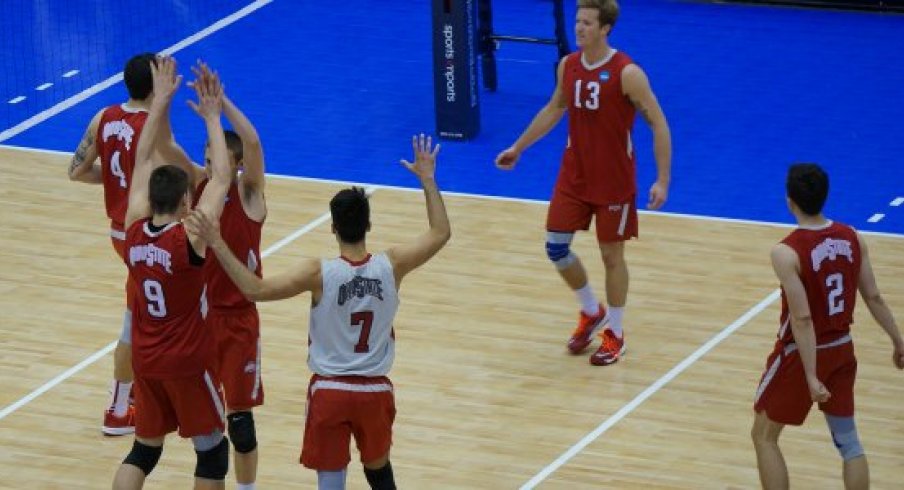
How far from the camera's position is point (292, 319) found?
1191 cm

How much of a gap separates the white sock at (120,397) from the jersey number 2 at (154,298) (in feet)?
6.57

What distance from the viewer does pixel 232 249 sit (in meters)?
8.97

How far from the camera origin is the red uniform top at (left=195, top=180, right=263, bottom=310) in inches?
352

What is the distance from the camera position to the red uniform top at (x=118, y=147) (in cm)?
993

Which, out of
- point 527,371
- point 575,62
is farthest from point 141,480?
point 575,62

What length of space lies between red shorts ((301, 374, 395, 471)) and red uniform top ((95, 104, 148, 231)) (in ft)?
7.76

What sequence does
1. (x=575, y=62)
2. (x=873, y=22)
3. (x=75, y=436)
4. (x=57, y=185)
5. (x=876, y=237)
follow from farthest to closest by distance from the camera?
(x=873, y=22), (x=57, y=185), (x=876, y=237), (x=575, y=62), (x=75, y=436)

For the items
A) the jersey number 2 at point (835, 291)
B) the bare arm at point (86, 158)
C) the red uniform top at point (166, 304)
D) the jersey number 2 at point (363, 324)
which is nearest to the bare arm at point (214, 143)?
the red uniform top at point (166, 304)

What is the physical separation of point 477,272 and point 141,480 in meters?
4.42

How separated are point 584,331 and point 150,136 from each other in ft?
11.9

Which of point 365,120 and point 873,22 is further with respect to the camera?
point 873,22

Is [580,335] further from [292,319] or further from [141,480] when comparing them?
[141,480]

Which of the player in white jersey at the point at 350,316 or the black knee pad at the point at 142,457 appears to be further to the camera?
the black knee pad at the point at 142,457

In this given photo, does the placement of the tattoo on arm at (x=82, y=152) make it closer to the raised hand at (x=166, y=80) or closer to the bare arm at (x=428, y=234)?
the raised hand at (x=166, y=80)
